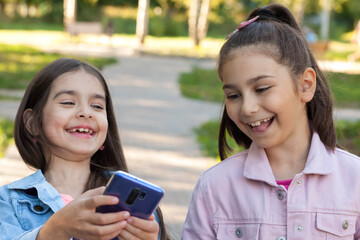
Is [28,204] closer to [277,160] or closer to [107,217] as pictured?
[107,217]

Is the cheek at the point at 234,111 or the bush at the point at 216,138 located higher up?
the cheek at the point at 234,111

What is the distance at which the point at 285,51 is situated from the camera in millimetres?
2367

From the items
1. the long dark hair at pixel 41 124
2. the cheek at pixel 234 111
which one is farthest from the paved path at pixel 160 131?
the cheek at pixel 234 111

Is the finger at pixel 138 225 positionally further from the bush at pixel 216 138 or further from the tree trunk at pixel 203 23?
the tree trunk at pixel 203 23

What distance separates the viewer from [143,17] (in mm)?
21641

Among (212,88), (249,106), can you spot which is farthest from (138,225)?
(212,88)

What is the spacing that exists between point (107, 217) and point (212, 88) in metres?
10.1

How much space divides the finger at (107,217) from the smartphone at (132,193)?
23mm

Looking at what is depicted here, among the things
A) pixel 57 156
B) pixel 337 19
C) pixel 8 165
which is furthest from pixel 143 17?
pixel 337 19

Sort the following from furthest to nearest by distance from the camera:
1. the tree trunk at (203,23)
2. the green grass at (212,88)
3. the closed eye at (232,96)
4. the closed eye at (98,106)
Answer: the tree trunk at (203,23), the green grass at (212,88), the closed eye at (98,106), the closed eye at (232,96)

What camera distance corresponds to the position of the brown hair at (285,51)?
237cm

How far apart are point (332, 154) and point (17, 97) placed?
23.9ft

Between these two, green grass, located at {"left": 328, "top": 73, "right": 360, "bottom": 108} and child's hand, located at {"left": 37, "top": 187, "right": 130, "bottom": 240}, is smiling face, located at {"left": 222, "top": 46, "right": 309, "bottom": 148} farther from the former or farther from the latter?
green grass, located at {"left": 328, "top": 73, "right": 360, "bottom": 108}

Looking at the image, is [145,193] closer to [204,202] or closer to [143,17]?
[204,202]
